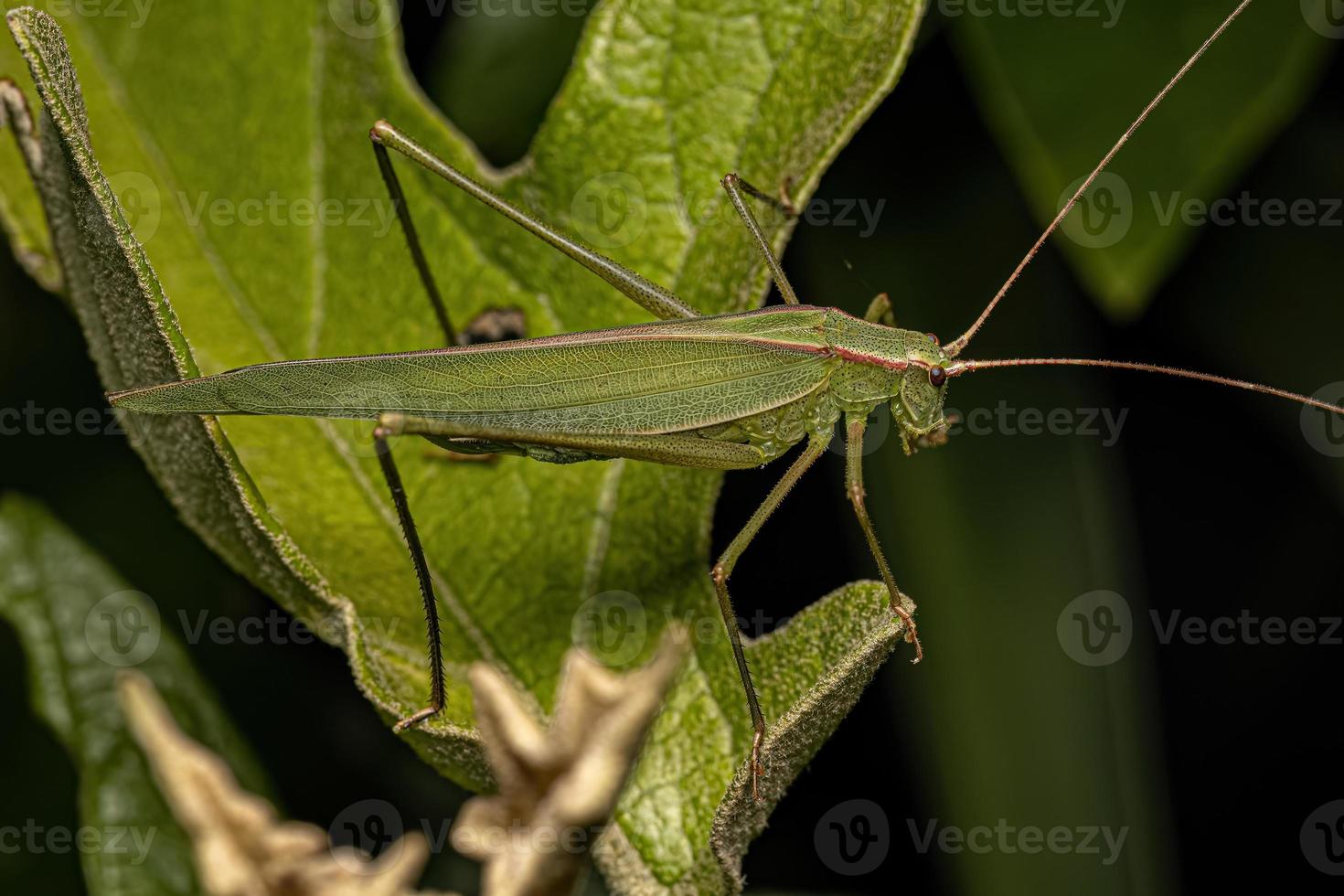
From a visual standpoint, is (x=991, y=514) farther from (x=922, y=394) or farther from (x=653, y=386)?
(x=653, y=386)

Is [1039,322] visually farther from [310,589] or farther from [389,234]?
[310,589]

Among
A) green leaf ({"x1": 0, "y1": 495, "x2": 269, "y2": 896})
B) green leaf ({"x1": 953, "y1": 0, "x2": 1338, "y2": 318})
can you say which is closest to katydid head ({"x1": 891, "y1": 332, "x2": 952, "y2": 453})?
green leaf ({"x1": 953, "y1": 0, "x2": 1338, "y2": 318})

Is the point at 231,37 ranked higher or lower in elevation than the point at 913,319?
lower

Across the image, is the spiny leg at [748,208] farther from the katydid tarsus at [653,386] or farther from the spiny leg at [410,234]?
the spiny leg at [410,234]

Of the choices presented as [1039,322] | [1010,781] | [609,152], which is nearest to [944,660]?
[1010,781]

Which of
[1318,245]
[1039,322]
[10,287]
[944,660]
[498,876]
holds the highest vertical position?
[1318,245]

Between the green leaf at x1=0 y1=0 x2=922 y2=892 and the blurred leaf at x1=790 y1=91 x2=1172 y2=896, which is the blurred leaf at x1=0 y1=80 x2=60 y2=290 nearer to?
the green leaf at x1=0 y1=0 x2=922 y2=892
